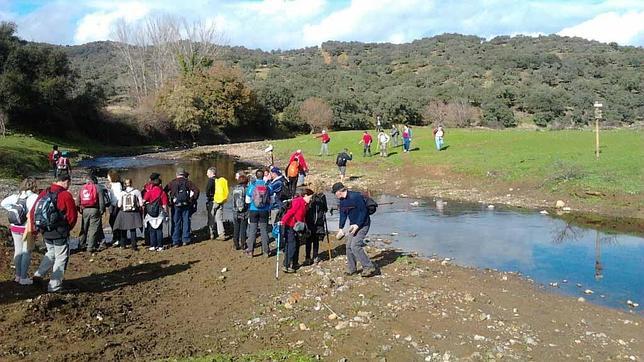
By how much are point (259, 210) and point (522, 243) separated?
8.12m

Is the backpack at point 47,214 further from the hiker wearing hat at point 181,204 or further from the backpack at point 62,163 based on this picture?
the backpack at point 62,163

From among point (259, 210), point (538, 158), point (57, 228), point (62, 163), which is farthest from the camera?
point (538, 158)

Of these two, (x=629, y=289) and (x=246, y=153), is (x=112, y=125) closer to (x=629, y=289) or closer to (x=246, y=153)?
(x=246, y=153)

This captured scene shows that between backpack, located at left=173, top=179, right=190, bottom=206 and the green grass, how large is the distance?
7386mm

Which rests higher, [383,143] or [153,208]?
[383,143]

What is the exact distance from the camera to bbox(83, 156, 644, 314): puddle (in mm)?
12602

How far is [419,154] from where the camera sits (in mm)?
35438

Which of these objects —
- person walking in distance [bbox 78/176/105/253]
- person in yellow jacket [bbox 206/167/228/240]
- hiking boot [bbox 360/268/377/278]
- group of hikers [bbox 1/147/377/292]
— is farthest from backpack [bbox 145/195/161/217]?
hiking boot [bbox 360/268/377/278]

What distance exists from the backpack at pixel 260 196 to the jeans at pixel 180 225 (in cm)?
253

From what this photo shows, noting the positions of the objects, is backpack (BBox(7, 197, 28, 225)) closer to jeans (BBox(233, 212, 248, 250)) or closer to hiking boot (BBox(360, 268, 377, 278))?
jeans (BBox(233, 212, 248, 250))

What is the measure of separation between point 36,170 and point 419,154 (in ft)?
79.3

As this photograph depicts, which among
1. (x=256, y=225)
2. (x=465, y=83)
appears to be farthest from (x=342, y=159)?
(x=465, y=83)

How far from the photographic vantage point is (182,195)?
48.0ft

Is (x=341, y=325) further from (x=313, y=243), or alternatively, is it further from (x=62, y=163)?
(x=62, y=163)
